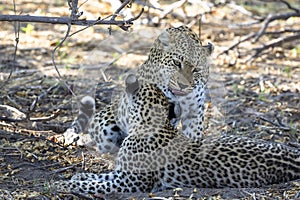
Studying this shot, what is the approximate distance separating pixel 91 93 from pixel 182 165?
309 cm

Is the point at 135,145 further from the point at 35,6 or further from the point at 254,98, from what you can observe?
the point at 35,6

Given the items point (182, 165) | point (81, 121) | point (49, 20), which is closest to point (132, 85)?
point (182, 165)

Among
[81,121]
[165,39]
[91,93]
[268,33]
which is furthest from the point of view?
[268,33]

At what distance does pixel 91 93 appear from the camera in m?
8.27

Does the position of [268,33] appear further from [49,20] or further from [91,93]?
[49,20]

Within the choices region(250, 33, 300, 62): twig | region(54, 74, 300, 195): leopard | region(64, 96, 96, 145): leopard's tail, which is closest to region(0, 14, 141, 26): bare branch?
region(54, 74, 300, 195): leopard

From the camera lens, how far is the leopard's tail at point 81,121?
Result: 6.74m

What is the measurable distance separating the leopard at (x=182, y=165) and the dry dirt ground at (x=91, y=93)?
0.13 metres

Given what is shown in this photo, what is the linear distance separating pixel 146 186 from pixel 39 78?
12.6ft

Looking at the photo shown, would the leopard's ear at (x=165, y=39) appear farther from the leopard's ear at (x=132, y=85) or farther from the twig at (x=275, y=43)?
the twig at (x=275, y=43)

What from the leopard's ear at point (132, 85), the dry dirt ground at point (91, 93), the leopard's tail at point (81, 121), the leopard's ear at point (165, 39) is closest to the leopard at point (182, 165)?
the dry dirt ground at point (91, 93)

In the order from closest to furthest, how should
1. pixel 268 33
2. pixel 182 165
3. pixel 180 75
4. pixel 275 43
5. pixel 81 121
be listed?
pixel 182 165
pixel 180 75
pixel 81 121
pixel 268 33
pixel 275 43

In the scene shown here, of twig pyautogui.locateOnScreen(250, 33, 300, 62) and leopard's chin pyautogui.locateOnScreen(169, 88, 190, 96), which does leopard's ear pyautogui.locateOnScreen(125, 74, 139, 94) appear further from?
twig pyautogui.locateOnScreen(250, 33, 300, 62)

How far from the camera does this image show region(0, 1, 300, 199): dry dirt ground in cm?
Answer: 564
